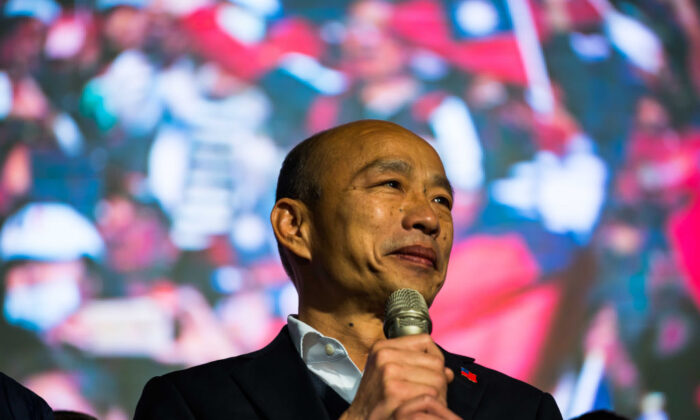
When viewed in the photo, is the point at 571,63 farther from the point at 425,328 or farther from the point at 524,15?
the point at 425,328

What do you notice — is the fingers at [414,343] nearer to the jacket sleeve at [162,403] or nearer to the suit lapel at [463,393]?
the suit lapel at [463,393]

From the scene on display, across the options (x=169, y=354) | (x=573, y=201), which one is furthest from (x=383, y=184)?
(x=573, y=201)

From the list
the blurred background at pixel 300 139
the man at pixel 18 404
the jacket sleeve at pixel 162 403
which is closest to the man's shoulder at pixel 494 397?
the jacket sleeve at pixel 162 403

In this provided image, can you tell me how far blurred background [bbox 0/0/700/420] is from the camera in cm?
357

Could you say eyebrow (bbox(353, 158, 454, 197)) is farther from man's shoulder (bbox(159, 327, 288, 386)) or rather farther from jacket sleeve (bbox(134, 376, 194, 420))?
jacket sleeve (bbox(134, 376, 194, 420))

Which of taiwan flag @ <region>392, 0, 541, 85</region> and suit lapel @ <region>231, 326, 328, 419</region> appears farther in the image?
taiwan flag @ <region>392, 0, 541, 85</region>

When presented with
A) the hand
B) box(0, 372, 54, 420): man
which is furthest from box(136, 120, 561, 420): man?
the hand

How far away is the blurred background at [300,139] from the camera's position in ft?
11.7

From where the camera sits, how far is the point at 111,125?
3781 mm

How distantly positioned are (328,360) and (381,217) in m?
0.33

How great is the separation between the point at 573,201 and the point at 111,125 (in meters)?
1.99

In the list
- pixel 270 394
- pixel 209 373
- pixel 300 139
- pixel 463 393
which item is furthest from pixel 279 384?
pixel 300 139

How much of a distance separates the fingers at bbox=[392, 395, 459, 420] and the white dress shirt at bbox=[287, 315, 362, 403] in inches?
19.9

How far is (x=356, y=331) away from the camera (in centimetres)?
198
